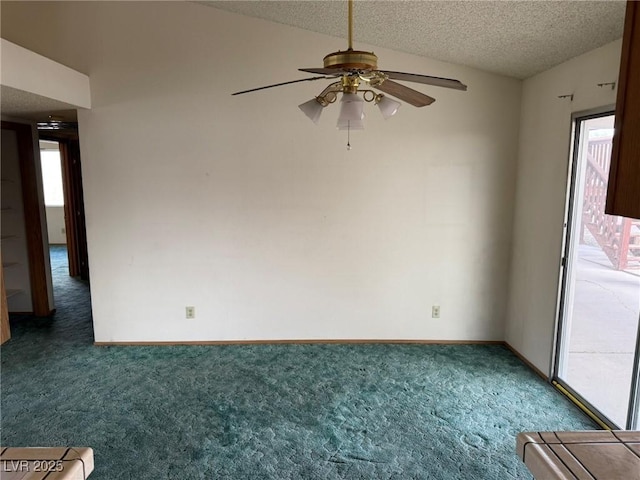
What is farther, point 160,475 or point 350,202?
point 350,202

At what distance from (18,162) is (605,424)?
581 cm

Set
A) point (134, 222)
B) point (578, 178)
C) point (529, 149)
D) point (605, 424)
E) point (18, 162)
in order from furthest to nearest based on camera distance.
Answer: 1. point (18, 162)
2. point (134, 222)
3. point (529, 149)
4. point (578, 178)
5. point (605, 424)

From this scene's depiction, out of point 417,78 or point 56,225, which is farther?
point 56,225

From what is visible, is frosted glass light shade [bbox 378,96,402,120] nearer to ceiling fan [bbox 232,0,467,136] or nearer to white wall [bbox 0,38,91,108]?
ceiling fan [bbox 232,0,467,136]

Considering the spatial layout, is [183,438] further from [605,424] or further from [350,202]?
[605,424]

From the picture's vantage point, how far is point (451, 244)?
3.90 m

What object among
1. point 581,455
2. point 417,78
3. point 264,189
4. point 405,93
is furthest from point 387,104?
point 264,189

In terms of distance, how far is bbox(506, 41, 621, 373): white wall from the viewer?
2864 mm

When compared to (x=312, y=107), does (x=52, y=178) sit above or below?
below

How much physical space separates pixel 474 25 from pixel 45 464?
3.17 meters

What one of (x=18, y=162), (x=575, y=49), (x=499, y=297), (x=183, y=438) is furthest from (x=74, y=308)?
(x=575, y=49)

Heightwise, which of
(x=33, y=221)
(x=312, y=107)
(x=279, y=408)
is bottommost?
(x=279, y=408)

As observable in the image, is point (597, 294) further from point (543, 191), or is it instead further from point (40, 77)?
point (40, 77)

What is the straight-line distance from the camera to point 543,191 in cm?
335
